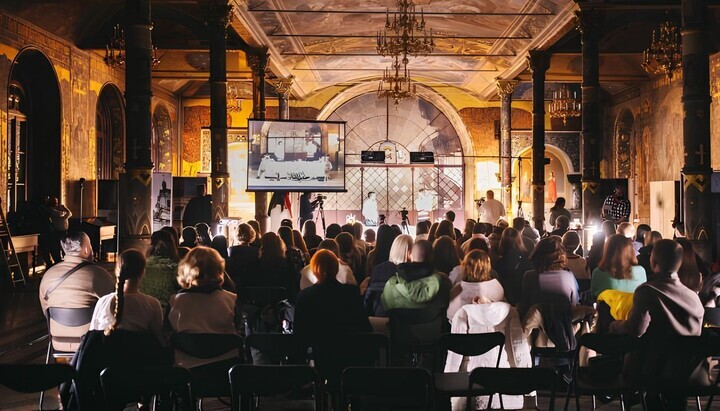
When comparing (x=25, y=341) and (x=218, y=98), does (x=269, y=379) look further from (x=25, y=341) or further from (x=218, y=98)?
(x=218, y=98)

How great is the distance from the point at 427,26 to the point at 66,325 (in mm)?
17117

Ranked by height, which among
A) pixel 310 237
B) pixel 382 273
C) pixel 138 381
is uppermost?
pixel 310 237

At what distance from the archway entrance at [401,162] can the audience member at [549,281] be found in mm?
25188

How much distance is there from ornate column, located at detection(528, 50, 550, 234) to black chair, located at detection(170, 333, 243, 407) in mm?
15564

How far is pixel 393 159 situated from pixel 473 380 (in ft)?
90.3

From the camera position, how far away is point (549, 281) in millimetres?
6340

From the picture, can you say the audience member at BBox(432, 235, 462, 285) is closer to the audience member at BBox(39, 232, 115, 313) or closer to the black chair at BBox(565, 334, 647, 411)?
the black chair at BBox(565, 334, 647, 411)

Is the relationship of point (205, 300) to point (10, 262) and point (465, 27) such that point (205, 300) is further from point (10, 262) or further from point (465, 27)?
point (465, 27)

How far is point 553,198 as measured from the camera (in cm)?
3111

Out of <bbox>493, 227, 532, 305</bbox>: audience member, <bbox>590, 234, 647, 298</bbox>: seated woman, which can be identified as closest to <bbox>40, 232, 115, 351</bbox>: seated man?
<bbox>493, 227, 532, 305</bbox>: audience member

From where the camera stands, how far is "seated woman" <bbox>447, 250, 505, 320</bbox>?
20.0 feet

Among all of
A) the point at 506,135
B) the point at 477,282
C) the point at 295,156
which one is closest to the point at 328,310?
the point at 477,282

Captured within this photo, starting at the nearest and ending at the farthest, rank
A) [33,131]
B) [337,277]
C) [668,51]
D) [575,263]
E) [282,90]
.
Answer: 1. [337,277]
2. [575,263]
3. [668,51]
4. [33,131]
5. [282,90]

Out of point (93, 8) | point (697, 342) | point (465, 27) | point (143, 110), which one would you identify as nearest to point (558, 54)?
point (465, 27)
